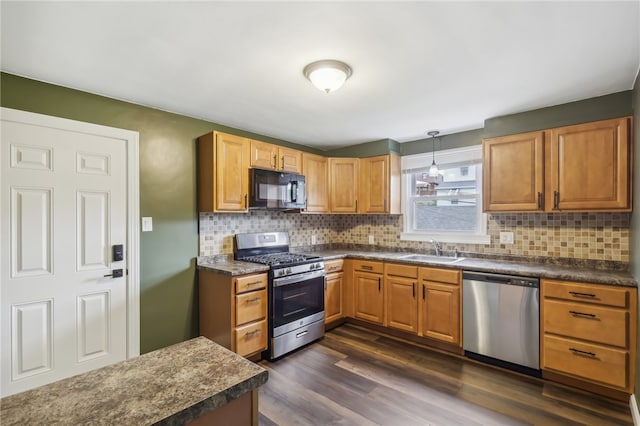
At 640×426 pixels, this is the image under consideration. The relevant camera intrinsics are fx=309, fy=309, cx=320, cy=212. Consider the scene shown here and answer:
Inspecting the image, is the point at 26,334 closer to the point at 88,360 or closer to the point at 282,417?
the point at 88,360

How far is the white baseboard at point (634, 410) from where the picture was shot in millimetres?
1950

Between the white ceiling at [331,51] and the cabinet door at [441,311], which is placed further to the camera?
the cabinet door at [441,311]

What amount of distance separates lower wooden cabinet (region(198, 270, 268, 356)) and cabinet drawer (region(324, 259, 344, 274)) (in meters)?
0.90

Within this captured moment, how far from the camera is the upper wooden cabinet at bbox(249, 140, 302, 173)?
324 cm

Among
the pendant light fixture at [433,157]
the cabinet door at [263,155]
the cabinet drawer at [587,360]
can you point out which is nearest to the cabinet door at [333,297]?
the cabinet door at [263,155]

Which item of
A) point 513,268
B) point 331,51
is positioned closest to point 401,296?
point 513,268

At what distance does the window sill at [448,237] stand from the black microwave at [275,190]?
1418 millimetres

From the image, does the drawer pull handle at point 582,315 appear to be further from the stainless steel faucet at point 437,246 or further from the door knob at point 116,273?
the door knob at point 116,273

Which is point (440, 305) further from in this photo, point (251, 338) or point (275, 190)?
point (275, 190)

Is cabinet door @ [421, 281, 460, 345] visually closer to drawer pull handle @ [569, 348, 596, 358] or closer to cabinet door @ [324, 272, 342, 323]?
drawer pull handle @ [569, 348, 596, 358]

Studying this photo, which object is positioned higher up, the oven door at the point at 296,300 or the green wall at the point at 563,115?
the green wall at the point at 563,115

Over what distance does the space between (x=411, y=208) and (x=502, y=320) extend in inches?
67.9

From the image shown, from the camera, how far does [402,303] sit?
11.0 ft

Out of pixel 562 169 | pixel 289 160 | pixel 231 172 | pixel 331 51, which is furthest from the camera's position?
pixel 289 160
